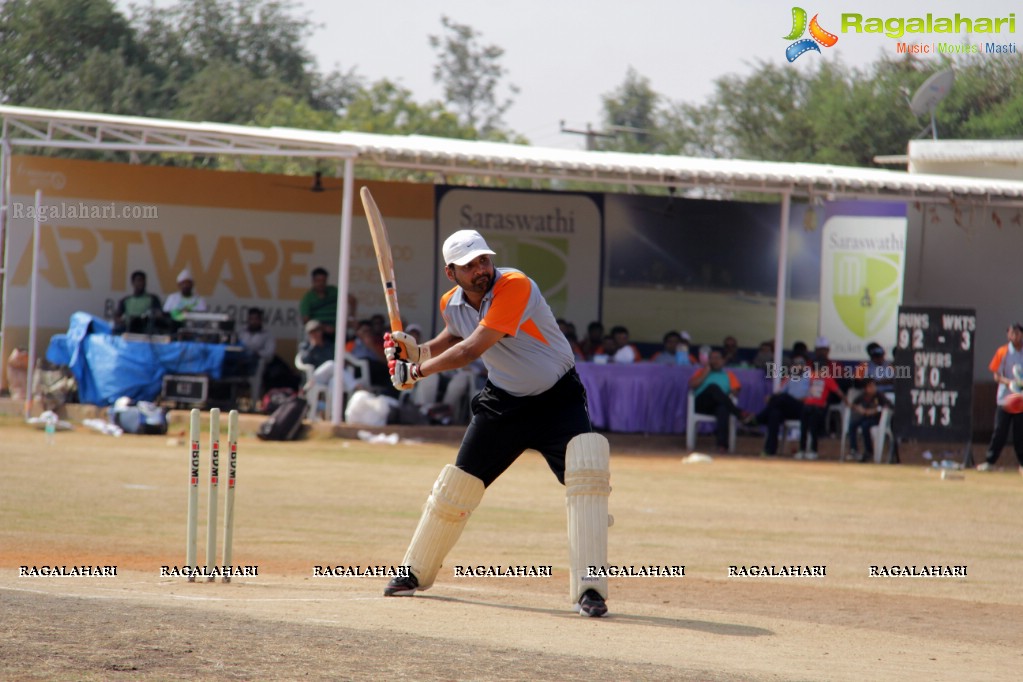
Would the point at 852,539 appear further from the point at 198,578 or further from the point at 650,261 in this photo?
the point at 650,261

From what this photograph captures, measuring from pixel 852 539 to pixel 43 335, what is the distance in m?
14.3

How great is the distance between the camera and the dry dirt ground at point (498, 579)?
6023 mm

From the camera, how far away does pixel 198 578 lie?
8.56 meters

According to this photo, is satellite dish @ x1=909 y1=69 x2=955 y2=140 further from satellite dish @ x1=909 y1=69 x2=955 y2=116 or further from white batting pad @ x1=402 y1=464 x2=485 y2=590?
white batting pad @ x1=402 y1=464 x2=485 y2=590

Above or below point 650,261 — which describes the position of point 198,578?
below

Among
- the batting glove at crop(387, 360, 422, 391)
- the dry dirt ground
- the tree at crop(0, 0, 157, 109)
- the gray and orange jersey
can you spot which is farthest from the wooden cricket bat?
the tree at crop(0, 0, 157, 109)

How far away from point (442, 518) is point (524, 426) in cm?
72

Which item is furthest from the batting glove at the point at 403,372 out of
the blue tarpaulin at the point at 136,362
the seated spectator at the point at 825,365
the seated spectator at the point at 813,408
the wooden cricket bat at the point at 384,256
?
the seated spectator at the point at 825,365

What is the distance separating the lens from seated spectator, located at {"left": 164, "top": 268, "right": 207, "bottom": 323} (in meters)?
20.6

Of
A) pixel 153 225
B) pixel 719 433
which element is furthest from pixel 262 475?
pixel 153 225

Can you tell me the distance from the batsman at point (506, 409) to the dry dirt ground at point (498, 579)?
14.0 inches

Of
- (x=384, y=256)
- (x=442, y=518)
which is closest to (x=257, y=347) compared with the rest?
(x=384, y=256)

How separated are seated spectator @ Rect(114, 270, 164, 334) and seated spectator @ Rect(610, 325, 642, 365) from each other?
6.96 metres

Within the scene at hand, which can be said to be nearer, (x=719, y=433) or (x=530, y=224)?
(x=719, y=433)
